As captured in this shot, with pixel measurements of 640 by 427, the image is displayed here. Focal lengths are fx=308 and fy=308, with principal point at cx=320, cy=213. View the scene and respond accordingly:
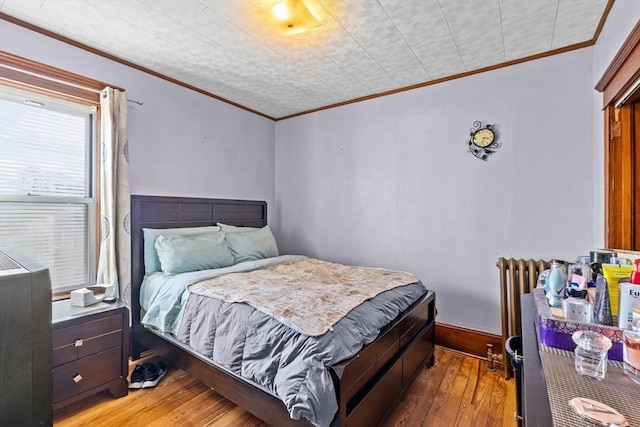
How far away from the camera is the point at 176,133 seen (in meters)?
2.99

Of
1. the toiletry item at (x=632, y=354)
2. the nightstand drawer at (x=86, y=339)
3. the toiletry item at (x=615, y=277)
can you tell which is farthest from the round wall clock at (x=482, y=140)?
the nightstand drawer at (x=86, y=339)

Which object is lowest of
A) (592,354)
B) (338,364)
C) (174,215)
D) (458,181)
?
(338,364)

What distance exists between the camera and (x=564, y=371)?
2.52 feet

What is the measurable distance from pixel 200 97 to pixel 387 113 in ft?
6.42

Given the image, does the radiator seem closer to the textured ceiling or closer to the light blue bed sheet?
the textured ceiling

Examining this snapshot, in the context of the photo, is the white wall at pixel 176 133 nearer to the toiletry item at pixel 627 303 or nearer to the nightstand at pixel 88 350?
the nightstand at pixel 88 350

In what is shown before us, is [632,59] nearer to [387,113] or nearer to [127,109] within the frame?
[387,113]

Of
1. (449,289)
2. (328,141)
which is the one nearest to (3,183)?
(328,141)

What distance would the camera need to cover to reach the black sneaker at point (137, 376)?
7.11ft

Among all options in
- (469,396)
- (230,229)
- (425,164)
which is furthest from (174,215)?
(469,396)

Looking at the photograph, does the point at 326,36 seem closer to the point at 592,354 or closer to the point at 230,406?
the point at 592,354

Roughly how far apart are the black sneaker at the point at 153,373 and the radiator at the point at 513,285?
2.55 meters

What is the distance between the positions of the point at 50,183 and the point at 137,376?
5.19 feet

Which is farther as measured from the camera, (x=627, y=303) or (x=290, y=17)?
(x=290, y=17)
